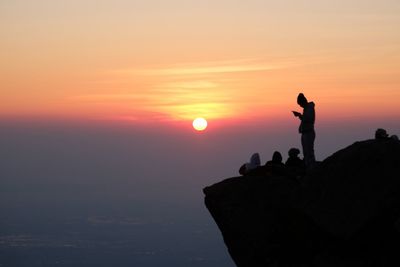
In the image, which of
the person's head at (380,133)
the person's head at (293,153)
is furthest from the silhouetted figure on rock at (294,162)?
the person's head at (380,133)

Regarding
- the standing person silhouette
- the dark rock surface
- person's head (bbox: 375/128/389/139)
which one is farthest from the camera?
the standing person silhouette

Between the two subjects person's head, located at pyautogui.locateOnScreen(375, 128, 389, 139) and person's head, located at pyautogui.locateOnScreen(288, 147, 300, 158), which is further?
person's head, located at pyautogui.locateOnScreen(288, 147, 300, 158)

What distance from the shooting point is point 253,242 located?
77.5 feet

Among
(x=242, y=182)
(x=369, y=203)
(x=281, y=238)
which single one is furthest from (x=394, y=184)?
(x=242, y=182)

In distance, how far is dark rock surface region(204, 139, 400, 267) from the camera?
20.6 m

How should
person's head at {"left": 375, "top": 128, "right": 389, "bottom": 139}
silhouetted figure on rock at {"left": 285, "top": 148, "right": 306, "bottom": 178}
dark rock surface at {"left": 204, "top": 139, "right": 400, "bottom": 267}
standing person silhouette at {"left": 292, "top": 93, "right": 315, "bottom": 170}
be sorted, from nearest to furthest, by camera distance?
1. dark rock surface at {"left": 204, "top": 139, "right": 400, "bottom": 267}
2. person's head at {"left": 375, "top": 128, "right": 389, "bottom": 139}
3. standing person silhouette at {"left": 292, "top": 93, "right": 315, "bottom": 170}
4. silhouetted figure on rock at {"left": 285, "top": 148, "right": 306, "bottom": 178}

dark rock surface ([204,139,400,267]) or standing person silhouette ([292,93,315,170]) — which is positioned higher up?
standing person silhouette ([292,93,315,170])

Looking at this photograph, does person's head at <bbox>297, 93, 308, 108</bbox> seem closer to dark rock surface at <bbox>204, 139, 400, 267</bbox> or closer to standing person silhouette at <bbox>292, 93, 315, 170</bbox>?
standing person silhouette at <bbox>292, 93, 315, 170</bbox>

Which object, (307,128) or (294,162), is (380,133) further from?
(294,162)

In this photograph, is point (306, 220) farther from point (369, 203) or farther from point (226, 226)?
point (226, 226)

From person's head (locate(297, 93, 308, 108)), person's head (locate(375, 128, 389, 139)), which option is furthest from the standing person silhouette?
person's head (locate(375, 128, 389, 139))

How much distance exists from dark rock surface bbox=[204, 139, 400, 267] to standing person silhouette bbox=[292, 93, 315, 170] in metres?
1.45

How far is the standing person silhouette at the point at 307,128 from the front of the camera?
25.8 metres

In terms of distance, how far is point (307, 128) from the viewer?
2600 centimetres
